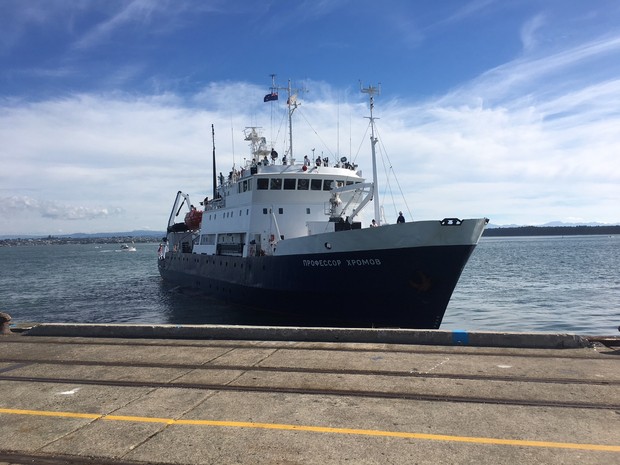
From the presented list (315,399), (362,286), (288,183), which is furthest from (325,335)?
(288,183)

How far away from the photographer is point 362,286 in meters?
17.0

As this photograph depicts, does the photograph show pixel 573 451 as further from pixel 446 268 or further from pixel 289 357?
pixel 446 268

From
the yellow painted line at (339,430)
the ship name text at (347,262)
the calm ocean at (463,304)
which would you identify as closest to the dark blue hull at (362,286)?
the ship name text at (347,262)

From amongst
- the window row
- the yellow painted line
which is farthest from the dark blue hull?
the yellow painted line

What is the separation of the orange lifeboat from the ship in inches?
318

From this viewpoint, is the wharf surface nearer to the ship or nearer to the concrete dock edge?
the concrete dock edge

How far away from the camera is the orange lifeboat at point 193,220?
38531mm

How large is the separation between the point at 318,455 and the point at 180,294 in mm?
31476

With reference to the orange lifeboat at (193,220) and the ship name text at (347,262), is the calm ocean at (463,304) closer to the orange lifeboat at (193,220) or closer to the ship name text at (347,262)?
the ship name text at (347,262)

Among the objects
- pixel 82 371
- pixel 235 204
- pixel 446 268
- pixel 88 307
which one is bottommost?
pixel 88 307

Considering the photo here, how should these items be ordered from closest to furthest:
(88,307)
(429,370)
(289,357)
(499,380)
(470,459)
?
(470,459)
(499,380)
(429,370)
(289,357)
(88,307)

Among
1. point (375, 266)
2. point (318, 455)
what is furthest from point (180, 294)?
point (318, 455)

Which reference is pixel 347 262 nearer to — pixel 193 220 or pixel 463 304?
pixel 463 304

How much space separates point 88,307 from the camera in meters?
30.7
